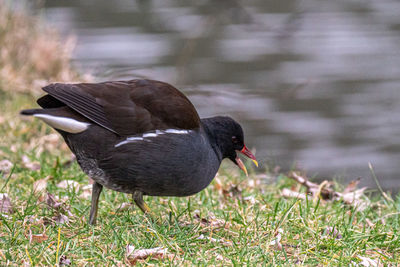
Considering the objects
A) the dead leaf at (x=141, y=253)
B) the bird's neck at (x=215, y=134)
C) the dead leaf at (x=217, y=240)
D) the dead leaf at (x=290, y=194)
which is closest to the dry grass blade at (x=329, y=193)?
the dead leaf at (x=290, y=194)

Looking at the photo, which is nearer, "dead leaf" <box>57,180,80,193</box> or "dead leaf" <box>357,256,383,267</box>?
"dead leaf" <box>357,256,383,267</box>

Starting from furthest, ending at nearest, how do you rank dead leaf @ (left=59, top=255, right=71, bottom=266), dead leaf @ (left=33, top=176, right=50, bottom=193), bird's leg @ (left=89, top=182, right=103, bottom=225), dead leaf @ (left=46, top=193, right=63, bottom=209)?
1. dead leaf @ (left=33, top=176, right=50, bottom=193)
2. dead leaf @ (left=46, top=193, right=63, bottom=209)
3. bird's leg @ (left=89, top=182, right=103, bottom=225)
4. dead leaf @ (left=59, top=255, right=71, bottom=266)

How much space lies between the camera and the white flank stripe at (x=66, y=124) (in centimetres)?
405

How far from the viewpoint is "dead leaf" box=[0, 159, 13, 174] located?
550 centimetres

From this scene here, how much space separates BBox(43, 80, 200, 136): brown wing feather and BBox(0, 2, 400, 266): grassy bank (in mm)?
618

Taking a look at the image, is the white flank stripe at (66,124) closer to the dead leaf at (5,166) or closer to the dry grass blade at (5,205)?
the dry grass blade at (5,205)

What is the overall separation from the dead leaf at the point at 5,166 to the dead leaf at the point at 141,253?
2.14 meters

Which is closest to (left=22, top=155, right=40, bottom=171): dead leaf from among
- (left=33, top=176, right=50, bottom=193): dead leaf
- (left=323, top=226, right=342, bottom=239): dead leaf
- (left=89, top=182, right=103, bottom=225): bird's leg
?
(left=33, top=176, right=50, bottom=193): dead leaf

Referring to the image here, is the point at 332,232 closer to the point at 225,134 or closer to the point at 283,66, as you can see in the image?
the point at 225,134

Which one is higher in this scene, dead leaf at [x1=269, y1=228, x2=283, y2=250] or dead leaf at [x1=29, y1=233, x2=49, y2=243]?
dead leaf at [x1=29, y1=233, x2=49, y2=243]

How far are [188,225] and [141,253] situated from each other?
0.67 metres

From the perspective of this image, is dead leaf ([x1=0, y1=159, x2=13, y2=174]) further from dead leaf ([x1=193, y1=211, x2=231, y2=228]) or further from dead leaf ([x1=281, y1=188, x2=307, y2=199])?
dead leaf ([x1=281, y1=188, x2=307, y2=199])

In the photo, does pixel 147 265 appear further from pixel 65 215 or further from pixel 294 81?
pixel 294 81

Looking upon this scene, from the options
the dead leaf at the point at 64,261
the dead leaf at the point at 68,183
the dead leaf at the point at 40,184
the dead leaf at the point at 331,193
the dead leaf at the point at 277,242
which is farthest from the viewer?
the dead leaf at the point at 331,193
